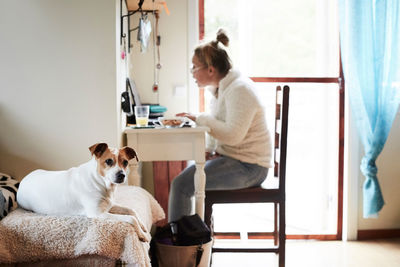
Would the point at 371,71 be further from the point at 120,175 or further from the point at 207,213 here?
the point at 120,175

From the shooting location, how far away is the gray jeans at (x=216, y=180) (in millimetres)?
2525

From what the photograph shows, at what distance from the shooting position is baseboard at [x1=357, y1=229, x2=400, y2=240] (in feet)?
10.9

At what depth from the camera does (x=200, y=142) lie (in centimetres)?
237

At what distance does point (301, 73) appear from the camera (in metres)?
3.28

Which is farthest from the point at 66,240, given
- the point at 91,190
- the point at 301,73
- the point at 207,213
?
the point at 301,73

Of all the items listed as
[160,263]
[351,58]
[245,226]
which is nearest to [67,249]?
[160,263]

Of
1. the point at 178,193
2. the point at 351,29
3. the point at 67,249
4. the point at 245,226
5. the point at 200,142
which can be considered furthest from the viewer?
the point at 245,226

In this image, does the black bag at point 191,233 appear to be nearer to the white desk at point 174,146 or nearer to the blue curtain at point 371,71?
the white desk at point 174,146

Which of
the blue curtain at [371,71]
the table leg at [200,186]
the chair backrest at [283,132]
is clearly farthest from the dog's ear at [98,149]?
the blue curtain at [371,71]

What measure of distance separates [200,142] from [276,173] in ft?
1.77

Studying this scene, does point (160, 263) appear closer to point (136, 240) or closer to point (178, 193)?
point (178, 193)

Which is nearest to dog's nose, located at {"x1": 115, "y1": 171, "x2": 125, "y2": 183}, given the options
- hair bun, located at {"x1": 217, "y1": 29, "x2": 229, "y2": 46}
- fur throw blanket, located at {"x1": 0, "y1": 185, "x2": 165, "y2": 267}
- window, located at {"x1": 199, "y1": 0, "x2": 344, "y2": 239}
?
fur throw blanket, located at {"x1": 0, "y1": 185, "x2": 165, "y2": 267}

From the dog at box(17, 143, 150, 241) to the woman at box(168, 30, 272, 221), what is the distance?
85cm

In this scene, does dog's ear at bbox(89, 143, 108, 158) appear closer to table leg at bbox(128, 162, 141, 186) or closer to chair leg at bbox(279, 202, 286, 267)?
table leg at bbox(128, 162, 141, 186)
